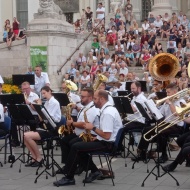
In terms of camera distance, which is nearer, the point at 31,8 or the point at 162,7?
the point at 162,7

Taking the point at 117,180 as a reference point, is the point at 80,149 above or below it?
above

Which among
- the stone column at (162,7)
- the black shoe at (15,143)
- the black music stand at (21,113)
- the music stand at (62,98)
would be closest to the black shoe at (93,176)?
the black music stand at (21,113)

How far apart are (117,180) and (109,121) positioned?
4.22 feet

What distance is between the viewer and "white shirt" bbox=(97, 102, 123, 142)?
10945 mm

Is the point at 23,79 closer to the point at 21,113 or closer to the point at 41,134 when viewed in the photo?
the point at 21,113

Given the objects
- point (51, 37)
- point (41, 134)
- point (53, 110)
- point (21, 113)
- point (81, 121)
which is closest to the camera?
point (81, 121)

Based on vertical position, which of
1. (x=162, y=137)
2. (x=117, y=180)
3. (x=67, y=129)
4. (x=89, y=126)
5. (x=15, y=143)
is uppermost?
(x=89, y=126)

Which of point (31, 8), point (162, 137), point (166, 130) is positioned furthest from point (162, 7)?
point (166, 130)

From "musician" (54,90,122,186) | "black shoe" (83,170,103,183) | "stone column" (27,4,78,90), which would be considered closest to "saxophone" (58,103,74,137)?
"musician" (54,90,122,186)

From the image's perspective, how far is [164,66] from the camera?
14773mm

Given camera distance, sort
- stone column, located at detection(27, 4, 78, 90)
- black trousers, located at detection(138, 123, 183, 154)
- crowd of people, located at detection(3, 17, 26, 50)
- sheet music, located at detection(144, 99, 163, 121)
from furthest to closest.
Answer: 1. crowd of people, located at detection(3, 17, 26, 50)
2. stone column, located at detection(27, 4, 78, 90)
3. black trousers, located at detection(138, 123, 183, 154)
4. sheet music, located at detection(144, 99, 163, 121)

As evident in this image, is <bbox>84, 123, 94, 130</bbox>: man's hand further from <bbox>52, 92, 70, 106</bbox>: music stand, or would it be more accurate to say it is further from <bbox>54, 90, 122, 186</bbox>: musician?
<bbox>52, 92, 70, 106</bbox>: music stand

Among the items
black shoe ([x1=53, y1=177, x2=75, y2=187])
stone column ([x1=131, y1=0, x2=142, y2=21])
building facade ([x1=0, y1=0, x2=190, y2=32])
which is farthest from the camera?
building facade ([x1=0, y1=0, x2=190, y2=32])

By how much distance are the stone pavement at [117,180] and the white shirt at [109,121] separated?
839 millimetres
